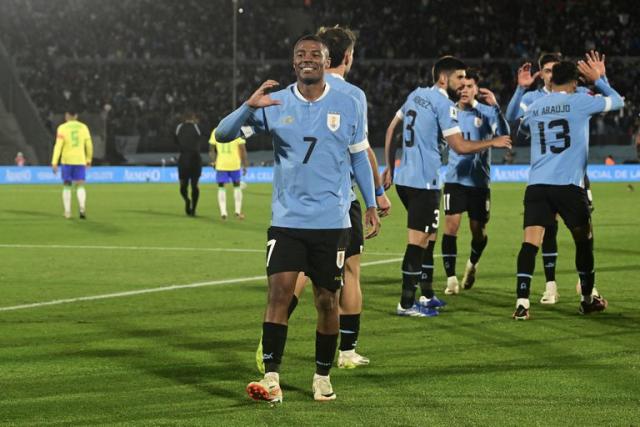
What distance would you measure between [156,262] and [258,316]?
5.25m

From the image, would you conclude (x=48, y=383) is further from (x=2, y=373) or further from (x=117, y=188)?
(x=117, y=188)

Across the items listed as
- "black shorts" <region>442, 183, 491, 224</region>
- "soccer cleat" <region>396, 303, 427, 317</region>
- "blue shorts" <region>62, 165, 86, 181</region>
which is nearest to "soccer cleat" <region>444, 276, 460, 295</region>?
"black shorts" <region>442, 183, 491, 224</region>

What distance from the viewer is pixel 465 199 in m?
12.5

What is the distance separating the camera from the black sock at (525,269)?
10344 mm

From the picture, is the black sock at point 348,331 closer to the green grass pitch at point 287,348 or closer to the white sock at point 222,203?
the green grass pitch at point 287,348

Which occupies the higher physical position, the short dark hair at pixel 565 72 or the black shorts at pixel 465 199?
the short dark hair at pixel 565 72

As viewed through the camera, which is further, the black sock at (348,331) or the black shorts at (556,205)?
the black shorts at (556,205)

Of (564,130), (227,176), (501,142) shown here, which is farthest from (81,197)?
(501,142)

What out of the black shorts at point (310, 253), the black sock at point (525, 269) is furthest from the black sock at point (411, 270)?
the black shorts at point (310, 253)

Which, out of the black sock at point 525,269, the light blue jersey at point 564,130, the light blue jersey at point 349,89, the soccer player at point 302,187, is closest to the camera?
the soccer player at point 302,187

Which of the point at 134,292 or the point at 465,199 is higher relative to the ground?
the point at 465,199

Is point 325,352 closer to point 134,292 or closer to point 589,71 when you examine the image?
point 589,71

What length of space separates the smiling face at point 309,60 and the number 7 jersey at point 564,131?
13.4 feet

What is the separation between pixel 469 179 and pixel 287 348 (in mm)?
4385
